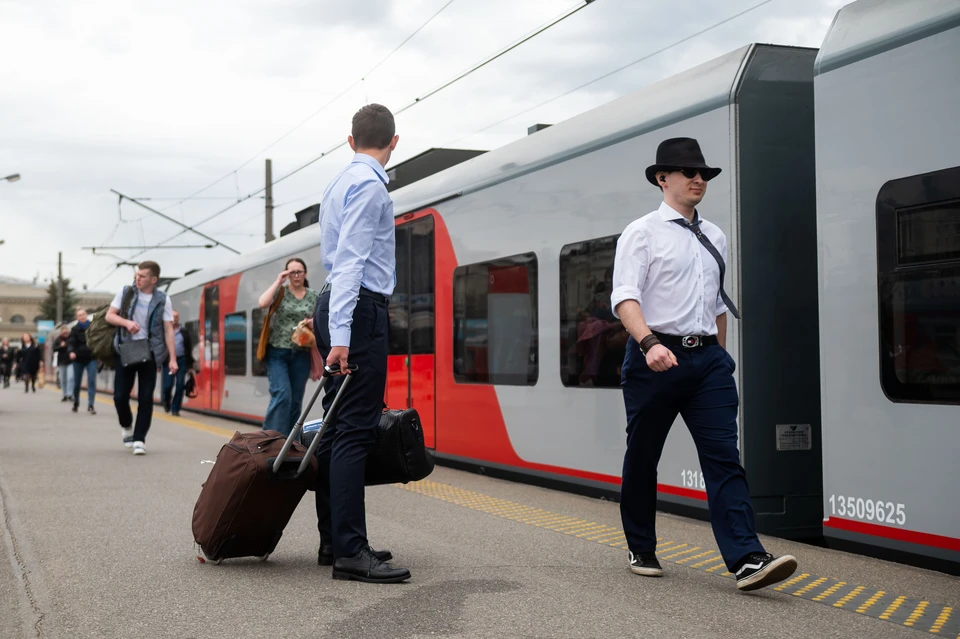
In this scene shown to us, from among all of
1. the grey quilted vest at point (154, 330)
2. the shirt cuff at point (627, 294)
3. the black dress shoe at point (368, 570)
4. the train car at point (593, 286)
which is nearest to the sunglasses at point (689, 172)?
the shirt cuff at point (627, 294)

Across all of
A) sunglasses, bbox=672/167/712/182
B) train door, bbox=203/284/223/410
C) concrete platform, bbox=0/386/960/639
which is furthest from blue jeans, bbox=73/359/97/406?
sunglasses, bbox=672/167/712/182

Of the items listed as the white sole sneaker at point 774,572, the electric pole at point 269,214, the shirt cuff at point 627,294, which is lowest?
the white sole sneaker at point 774,572

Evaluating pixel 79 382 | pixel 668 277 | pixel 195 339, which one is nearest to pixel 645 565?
pixel 668 277

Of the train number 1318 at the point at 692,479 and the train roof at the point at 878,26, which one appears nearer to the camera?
the train roof at the point at 878,26

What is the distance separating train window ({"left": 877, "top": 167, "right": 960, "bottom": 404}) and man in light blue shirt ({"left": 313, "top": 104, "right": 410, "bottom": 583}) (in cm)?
220

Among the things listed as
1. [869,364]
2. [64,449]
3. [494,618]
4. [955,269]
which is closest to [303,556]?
[494,618]

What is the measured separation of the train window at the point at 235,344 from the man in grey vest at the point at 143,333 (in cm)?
613

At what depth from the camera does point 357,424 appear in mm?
4355

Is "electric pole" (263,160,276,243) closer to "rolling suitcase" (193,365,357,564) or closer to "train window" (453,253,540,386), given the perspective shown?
"train window" (453,253,540,386)

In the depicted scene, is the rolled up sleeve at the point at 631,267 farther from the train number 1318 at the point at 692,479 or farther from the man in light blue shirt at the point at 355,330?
the train number 1318 at the point at 692,479

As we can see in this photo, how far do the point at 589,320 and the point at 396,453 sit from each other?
9.02 ft

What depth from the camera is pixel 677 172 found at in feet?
14.8

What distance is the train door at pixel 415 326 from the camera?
30.4 feet

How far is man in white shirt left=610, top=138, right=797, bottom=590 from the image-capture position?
4.27 metres
